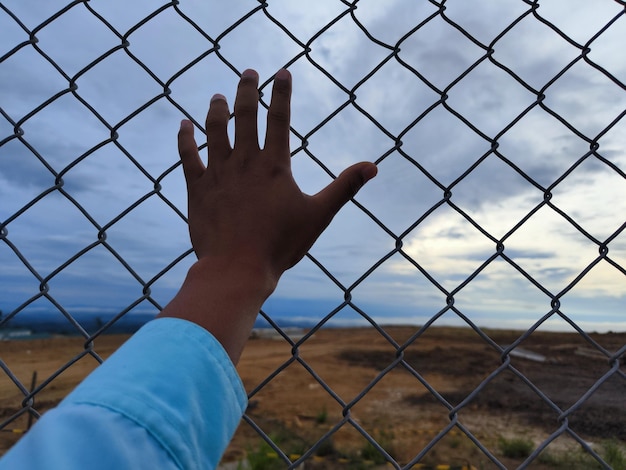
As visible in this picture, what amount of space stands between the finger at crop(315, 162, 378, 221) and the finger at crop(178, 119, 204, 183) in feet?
0.84

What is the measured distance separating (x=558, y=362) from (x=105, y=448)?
602 inches

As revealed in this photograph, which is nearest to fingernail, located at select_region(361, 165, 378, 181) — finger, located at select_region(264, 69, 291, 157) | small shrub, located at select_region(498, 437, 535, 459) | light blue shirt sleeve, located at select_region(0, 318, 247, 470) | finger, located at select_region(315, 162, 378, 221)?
finger, located at select_region(315, 162, 378, 221)

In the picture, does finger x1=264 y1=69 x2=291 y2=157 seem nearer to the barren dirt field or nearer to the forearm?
the forearm

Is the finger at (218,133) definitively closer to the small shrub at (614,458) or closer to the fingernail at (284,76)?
the fingernail at (284,76)

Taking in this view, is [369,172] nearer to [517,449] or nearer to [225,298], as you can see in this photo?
[225,298]

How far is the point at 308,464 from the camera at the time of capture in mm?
6266

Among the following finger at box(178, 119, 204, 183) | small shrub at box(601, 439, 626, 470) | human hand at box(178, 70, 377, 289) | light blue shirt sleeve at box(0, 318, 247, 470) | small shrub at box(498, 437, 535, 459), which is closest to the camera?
light blue shirt sleeve at box(0, 318, 247, 470)

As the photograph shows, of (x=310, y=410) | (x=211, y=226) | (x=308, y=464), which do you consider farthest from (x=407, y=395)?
(x=211, y=226)

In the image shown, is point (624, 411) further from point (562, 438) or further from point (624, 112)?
point (624, 112)

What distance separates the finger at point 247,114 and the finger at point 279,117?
29mm

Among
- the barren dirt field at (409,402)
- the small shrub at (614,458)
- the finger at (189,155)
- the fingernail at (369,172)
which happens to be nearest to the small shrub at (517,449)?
the barren dirt field at (409,402)

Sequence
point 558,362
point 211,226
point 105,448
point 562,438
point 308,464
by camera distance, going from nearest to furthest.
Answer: point 105,448, point 211,226, point 308,464, point 562,438, point 558,362

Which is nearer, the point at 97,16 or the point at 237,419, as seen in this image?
the point at 237,419

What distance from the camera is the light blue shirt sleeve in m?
0.61
